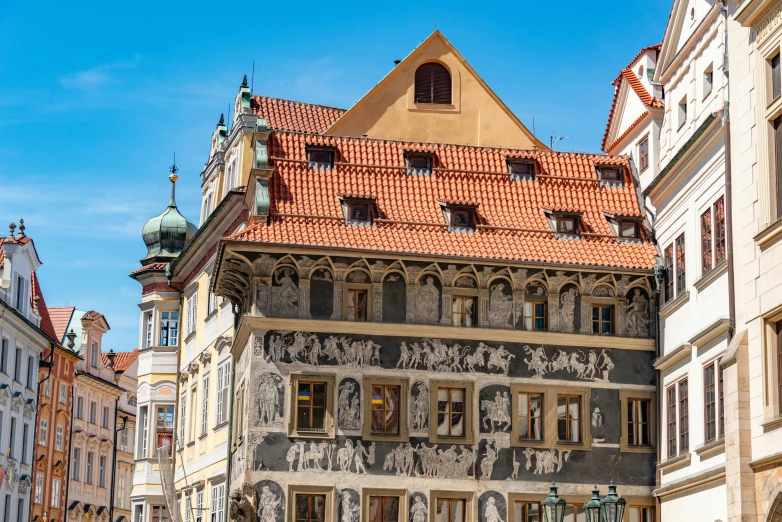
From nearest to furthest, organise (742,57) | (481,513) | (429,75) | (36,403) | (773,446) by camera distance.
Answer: (773,446) → (742,57) → (481,513) → (429,75) → (36,403)

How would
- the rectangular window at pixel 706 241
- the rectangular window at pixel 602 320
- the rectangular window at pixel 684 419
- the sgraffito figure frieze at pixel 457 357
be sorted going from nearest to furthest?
the rectangular window at pixel 706 241 → the rectangular window at pixel 684 419 → the sgraffito figure frieze at pixel 457 357 → the rectangular window at pixel 602 320

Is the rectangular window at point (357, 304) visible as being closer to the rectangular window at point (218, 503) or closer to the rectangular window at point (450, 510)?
the rectangular window at point (450, 510)

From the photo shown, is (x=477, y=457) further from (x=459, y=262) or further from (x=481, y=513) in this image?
(x=459, y=262)

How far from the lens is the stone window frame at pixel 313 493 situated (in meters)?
29.2

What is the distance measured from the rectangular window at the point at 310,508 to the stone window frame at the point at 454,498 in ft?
7.44

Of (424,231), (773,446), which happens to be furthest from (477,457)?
(773,446)

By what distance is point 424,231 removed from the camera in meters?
31.5

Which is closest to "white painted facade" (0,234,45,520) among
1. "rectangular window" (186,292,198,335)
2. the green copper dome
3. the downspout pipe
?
the green copper dome

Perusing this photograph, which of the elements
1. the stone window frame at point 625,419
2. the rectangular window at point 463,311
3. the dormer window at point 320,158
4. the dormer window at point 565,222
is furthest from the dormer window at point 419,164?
the stone window frame at point 625,419

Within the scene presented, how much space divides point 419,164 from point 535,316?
4906mm

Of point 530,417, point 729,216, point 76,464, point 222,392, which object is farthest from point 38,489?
point 729,216

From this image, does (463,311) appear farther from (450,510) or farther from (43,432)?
(43,432)

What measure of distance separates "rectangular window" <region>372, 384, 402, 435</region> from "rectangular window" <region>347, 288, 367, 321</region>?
5.03 feet

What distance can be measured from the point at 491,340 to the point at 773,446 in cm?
943
